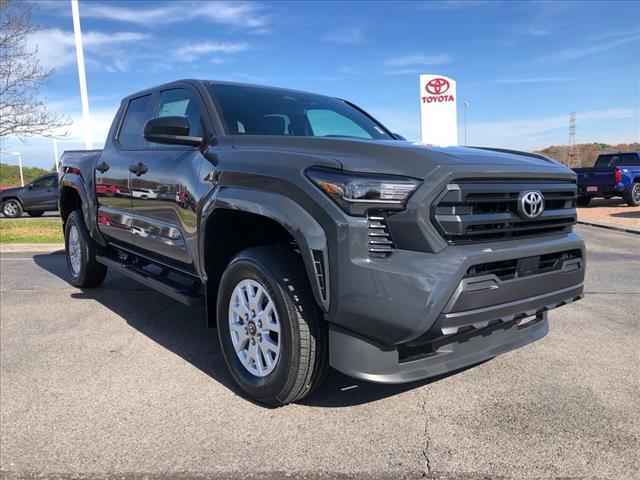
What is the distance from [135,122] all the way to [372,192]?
10.8 feet

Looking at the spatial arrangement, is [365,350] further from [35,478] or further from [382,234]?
[35,478]

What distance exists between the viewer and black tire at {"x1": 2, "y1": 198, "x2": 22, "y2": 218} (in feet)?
63.4

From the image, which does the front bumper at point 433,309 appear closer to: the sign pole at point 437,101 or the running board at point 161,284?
the running board at point 161,284

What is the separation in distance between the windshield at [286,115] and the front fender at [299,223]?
0.81 metres

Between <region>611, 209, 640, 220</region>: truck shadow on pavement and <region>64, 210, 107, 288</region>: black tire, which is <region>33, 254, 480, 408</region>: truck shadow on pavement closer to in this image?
<region>64, 210, 107, 288</region>: black tire

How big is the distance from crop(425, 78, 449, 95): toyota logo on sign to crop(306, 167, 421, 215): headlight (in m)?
19.8

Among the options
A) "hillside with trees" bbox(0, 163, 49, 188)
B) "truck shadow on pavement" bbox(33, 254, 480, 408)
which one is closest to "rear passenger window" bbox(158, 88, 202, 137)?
"truck shadow on pavement" bbox(33, 254, 480, 408)

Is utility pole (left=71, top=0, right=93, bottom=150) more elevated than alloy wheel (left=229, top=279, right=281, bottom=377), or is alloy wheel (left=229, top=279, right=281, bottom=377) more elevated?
utility pole (left=71, top=0, right=93, bottom=150)

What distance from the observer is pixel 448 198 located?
243 cm

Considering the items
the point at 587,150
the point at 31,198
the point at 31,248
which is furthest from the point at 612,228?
the point at 587,150

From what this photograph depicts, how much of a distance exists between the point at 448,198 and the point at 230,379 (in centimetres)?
192

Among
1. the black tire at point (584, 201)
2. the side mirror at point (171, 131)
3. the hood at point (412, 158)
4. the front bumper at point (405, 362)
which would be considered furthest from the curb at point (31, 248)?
the black tire at point (584, 201)

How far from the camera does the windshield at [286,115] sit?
374cm

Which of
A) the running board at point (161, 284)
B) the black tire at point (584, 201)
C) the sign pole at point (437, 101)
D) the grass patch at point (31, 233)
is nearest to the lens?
the running board at point (161, 284)
